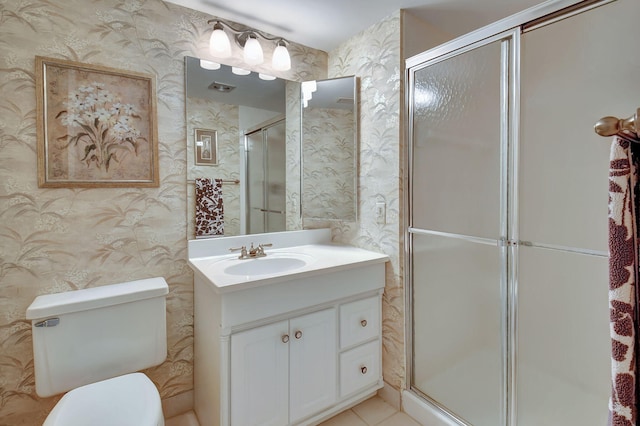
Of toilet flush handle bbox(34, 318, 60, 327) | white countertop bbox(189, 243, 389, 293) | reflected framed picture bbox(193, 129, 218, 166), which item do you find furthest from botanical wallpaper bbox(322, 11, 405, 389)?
toilet flush handle bbox(34, 318, 60, 327)

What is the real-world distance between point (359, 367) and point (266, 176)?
1.26 m

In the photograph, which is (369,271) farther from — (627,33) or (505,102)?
(627,33)

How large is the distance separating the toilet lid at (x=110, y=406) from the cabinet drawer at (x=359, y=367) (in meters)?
0.91

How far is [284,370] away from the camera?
4.95 feet

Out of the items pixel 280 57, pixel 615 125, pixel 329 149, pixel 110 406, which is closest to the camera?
pixel 615 125

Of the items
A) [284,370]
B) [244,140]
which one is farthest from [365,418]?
[244,140]

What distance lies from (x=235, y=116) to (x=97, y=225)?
920 millimetres

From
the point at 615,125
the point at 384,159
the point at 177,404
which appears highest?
the point at 384,159

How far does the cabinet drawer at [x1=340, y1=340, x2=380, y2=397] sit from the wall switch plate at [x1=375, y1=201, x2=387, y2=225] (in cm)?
70

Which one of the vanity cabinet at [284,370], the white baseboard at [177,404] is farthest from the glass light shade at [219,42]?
the white baseboard at [177,404]

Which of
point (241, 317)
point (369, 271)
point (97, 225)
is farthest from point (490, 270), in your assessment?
point (97, 225)

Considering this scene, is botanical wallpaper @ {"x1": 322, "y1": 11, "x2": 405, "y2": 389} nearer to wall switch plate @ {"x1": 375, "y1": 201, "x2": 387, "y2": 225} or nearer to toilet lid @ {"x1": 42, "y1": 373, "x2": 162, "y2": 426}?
wall switch plate @ {"x1": 375, "y1": 201, "x2": 387, "y2": 225}

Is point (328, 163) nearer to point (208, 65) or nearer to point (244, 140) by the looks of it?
point (244, 140)

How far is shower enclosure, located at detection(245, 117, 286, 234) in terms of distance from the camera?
6.50ft
